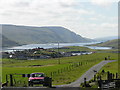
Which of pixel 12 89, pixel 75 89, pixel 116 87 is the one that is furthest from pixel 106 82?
pixel 12 89

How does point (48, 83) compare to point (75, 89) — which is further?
point (48, 83)

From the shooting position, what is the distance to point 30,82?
68.1ft

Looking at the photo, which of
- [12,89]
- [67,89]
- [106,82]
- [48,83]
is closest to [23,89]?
[12,89]

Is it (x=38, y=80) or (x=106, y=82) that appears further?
(x=38, y=80)

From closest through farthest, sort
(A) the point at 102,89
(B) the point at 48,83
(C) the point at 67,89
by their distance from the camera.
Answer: (A) the point at 102,89, (C) the point at 67,89, (B) the point at 48,83

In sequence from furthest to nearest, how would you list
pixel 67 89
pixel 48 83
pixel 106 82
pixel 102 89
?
pixel 48 83 → pixel 106 82 → pixel 67 89 → pixel 102 89

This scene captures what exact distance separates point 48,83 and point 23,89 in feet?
14.7

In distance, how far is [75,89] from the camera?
16078mm

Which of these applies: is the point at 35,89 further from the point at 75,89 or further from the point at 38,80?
the point at 38,80

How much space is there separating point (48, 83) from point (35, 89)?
4238mm

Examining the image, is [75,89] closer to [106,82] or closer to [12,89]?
[106,82]

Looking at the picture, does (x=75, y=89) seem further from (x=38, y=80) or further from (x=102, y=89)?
(x=38, y=80)

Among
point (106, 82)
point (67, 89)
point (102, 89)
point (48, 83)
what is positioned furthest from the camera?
point (48, 83)

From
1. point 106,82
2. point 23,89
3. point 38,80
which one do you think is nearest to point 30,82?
point 38,80
